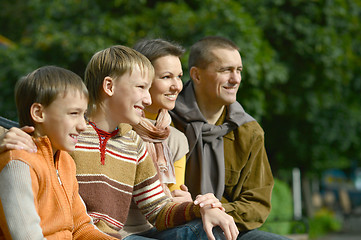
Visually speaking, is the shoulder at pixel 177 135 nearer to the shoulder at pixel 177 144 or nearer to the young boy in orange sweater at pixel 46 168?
the shoulder at pixel 177 144

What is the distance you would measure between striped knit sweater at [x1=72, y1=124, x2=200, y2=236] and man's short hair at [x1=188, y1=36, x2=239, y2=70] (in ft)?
3.66

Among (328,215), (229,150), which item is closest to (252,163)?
(229,150)

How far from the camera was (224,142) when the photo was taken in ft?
12.9

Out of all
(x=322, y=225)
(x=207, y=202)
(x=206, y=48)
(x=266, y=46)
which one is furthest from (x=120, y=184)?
(x=322, y=225)

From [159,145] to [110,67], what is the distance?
651mm

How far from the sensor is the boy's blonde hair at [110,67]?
3008mm

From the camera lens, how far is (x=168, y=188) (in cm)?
342

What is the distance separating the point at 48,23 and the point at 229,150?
739 cm

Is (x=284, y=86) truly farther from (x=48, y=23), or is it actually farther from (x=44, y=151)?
(x=44, y=151)

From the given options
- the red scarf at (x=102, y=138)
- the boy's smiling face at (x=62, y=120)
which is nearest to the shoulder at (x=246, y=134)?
the red scarf at (x=102, y=138)

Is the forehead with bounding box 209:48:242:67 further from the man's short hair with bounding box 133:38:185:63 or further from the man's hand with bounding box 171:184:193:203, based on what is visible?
the man's hand with bounding box 171:184:193:203

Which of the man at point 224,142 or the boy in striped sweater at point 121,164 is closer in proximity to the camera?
the boy in striped sweater at point 121,164

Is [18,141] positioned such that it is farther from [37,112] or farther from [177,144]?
[177,144]

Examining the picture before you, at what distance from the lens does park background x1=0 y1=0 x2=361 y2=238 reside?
9.70 m
